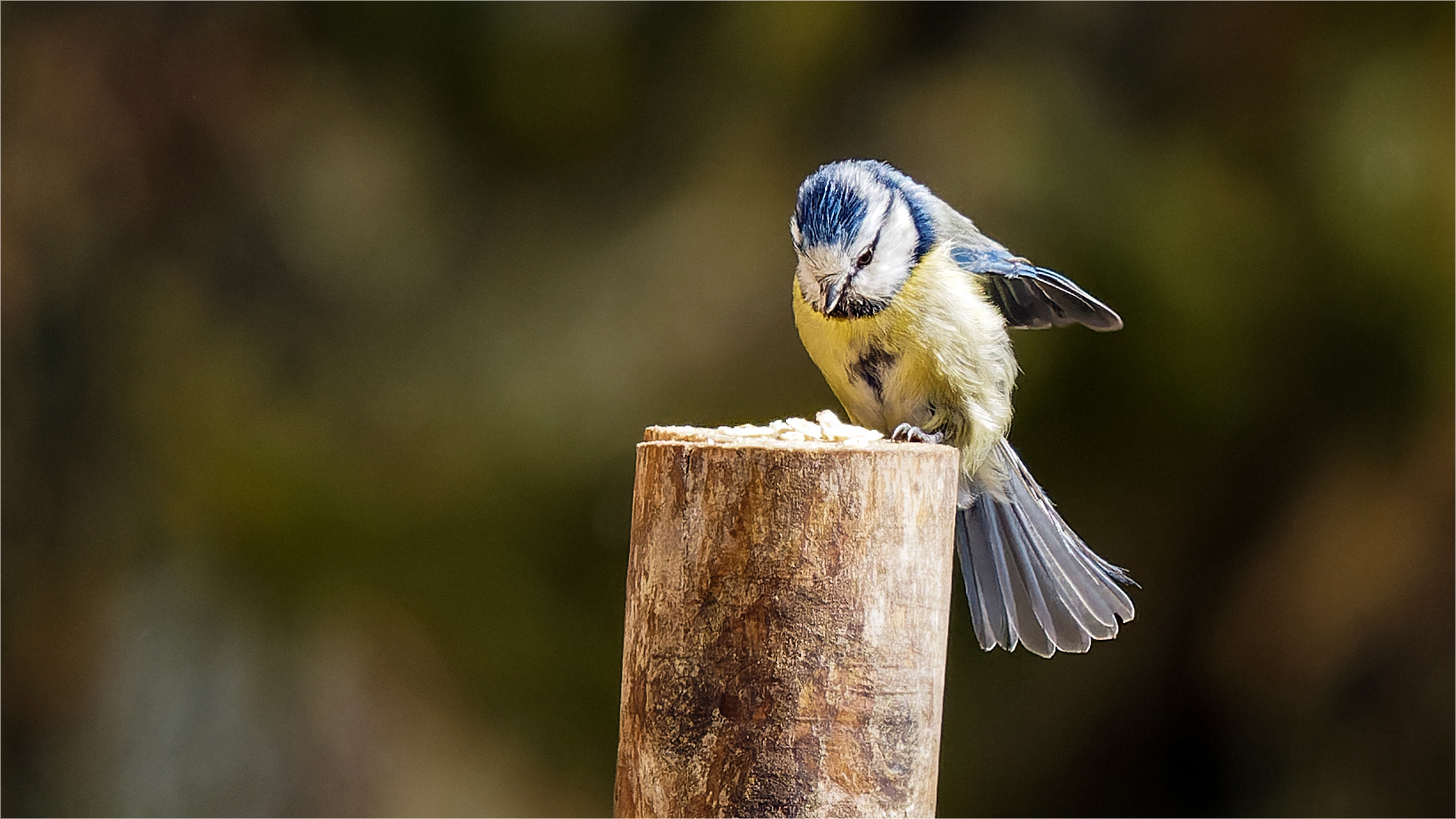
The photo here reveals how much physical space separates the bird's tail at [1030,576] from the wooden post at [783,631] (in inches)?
19.6

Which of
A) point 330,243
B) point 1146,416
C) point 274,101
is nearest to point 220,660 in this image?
point 330,243

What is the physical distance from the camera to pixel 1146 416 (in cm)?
223

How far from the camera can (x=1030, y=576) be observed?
1.41 metres

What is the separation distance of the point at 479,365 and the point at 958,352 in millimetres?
1419

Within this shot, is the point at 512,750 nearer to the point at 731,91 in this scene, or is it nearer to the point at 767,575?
the point at 731,91

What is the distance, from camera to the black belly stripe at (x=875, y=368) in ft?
4.37

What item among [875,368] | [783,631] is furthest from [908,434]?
[783,631]

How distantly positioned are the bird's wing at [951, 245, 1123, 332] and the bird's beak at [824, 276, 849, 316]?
0.18 m

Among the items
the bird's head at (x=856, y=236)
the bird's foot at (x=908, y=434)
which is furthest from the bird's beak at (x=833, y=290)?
the bird's foot at (x=908, y=434)

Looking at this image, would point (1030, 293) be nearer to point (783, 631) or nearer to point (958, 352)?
point (958, 352)

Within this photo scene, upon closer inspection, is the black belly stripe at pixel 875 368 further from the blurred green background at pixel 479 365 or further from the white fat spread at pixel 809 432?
the blurred green background at pixel 479 365

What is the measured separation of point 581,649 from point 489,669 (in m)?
0.21

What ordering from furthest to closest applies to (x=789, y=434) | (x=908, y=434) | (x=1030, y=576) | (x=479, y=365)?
(x=479, y=365), (x=1030, y=576), (x=908, y=434), (x=789, y=434)

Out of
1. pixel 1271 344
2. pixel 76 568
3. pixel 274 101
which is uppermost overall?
pixel 274 101
